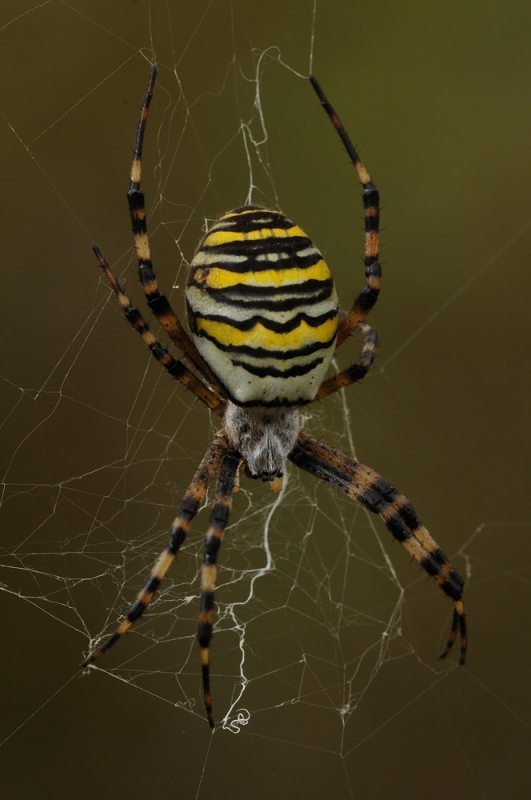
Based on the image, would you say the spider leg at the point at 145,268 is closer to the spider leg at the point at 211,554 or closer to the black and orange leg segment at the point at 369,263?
the spider leg at the point at 211,554

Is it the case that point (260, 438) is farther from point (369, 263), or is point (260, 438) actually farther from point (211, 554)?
point (369, 263)

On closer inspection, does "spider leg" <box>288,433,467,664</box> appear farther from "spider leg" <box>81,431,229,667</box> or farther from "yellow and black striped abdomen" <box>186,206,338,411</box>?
"yellow and black striped abdomen" <box>186,206,338,411</box>

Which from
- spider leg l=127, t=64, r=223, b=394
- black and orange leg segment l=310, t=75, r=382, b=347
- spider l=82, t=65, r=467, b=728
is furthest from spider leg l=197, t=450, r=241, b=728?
black and orange leg segment l=310, t=75, r=382, b=347

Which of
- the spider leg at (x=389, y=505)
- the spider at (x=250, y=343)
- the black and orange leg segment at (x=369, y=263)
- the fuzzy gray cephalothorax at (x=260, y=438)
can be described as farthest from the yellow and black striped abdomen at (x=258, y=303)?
the spider leg at (x=389, y=505)

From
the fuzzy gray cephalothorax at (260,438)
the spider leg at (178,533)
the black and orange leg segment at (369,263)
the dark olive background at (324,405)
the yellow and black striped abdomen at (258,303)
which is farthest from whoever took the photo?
the dark olive background at (324,405)

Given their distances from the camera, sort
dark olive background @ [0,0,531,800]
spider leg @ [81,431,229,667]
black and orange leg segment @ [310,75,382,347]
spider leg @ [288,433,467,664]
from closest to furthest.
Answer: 1. spider leg @ [81,431,229,667]
2. black and orange leg segment @ [310,75,382,347]
3. spider leg @ [288,433,467,664]
4. dark olive background @ [0,0,531,800]

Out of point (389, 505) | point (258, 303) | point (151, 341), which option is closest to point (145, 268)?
point (151, 341)
